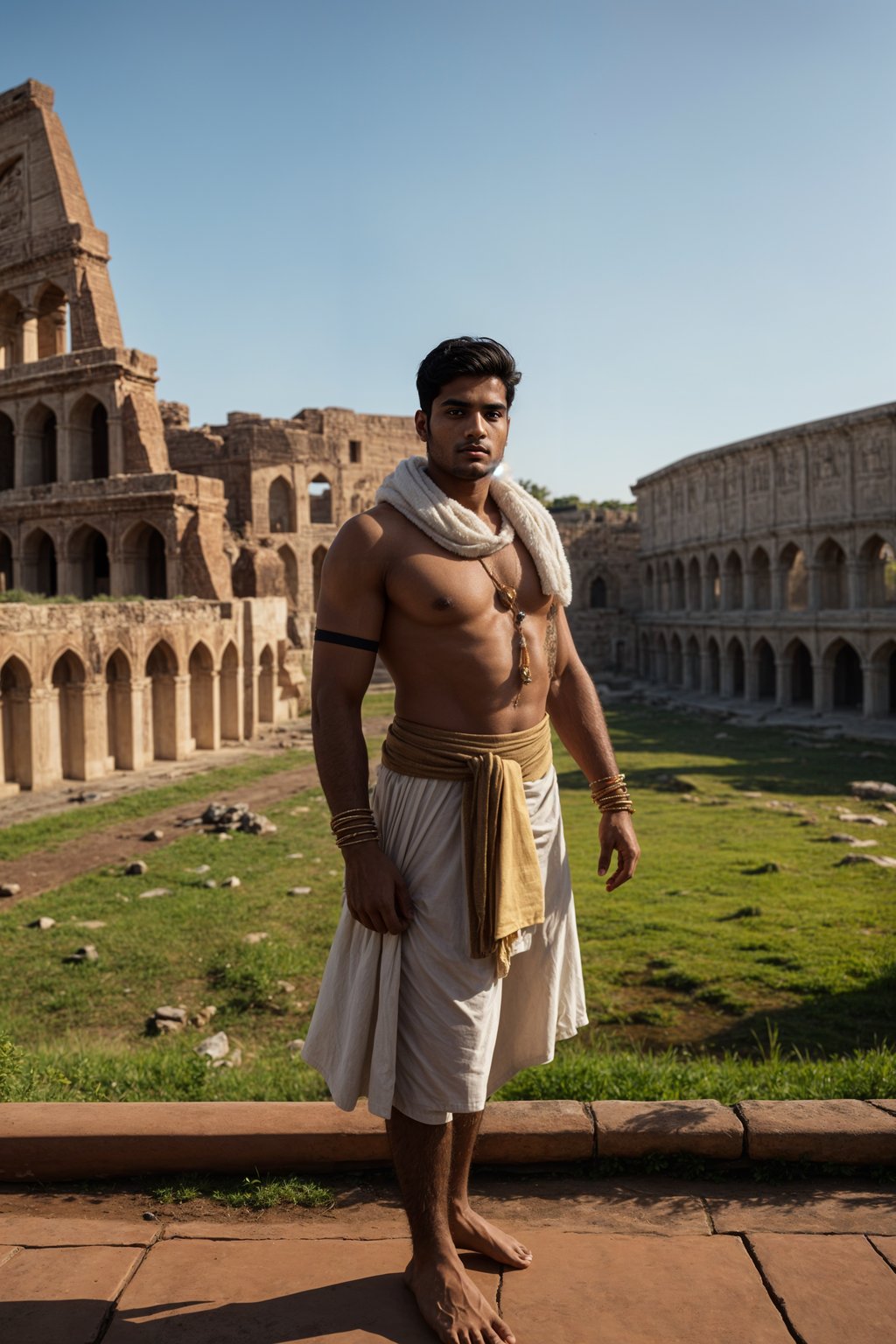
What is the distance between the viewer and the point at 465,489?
2.94 metres

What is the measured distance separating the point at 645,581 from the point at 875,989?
40876 mm

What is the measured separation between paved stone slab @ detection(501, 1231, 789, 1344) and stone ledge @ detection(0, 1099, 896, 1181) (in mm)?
436

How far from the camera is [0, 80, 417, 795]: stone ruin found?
17.2 meters

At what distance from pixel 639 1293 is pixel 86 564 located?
1039 inches

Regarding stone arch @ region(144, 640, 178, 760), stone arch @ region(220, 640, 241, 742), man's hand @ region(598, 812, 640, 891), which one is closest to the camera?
man's hand @ region(598, 812, 640, 891)

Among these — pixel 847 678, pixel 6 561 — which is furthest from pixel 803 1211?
pixel 847 678

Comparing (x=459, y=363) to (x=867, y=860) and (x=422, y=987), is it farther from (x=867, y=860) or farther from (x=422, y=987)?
(x=867, y=860)

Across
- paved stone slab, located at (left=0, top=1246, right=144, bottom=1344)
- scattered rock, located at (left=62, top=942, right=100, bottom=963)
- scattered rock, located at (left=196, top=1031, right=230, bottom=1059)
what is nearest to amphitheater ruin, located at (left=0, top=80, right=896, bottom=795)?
scattered rock, located at (left=62, top=942, right=100, bottom=963)

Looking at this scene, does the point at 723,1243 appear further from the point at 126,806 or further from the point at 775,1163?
the point at 126,806

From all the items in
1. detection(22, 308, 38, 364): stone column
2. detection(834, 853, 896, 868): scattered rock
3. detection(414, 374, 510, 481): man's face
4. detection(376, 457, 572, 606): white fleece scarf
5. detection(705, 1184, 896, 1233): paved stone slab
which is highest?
detection(22, 308, 38, 364): stone column

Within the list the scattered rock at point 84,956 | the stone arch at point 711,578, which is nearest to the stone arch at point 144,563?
the scattered rock at point 84,956

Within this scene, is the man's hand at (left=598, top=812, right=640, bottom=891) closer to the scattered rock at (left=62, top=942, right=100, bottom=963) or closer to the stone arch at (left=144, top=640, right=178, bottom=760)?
the scattered rock at (left=62, top=942, right=100, bottom=963)

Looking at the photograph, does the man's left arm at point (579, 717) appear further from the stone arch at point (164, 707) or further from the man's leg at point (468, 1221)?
the stone arch at point (164, 707)

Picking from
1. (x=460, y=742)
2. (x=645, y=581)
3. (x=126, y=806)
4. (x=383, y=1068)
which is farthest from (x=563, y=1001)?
(x=645, y=581)
